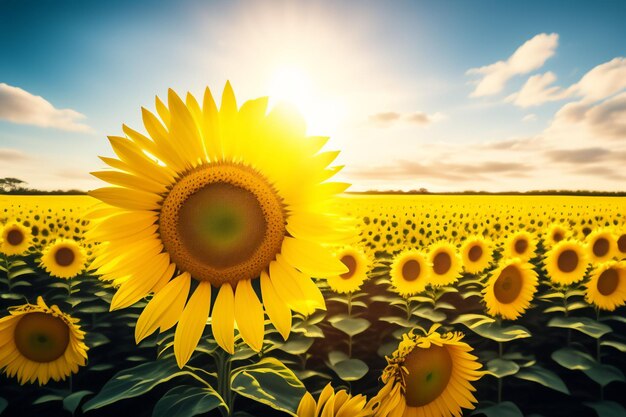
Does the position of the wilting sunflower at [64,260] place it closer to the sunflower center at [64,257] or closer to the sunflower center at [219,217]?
the sunflower center at [64,257]

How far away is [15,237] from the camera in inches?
350

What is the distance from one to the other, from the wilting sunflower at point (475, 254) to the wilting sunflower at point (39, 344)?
5548mm

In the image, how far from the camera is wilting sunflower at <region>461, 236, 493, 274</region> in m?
6.61

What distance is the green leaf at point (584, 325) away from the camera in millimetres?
4316

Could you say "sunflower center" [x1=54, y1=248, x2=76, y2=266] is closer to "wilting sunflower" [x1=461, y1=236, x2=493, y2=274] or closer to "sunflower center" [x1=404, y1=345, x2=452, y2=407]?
"wilting sunflower" [x1=461, y1=236, x2=493, y2=274]

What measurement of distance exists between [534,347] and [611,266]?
4.42 ft

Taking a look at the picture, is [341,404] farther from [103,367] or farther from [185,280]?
[103,367]

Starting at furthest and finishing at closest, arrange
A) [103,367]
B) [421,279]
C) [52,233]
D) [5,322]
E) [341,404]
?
[52,233], [421,279], [103,367], [5,322], [341,404]

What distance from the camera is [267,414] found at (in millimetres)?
3965

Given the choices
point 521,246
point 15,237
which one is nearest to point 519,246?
point 521,246

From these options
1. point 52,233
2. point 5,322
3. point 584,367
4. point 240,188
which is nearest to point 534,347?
point 584,367

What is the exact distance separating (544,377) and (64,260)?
282 inches

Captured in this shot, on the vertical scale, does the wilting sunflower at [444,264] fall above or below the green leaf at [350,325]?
above

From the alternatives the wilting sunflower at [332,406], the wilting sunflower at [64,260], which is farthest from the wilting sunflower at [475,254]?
the wilting sunflower at [64,260]
